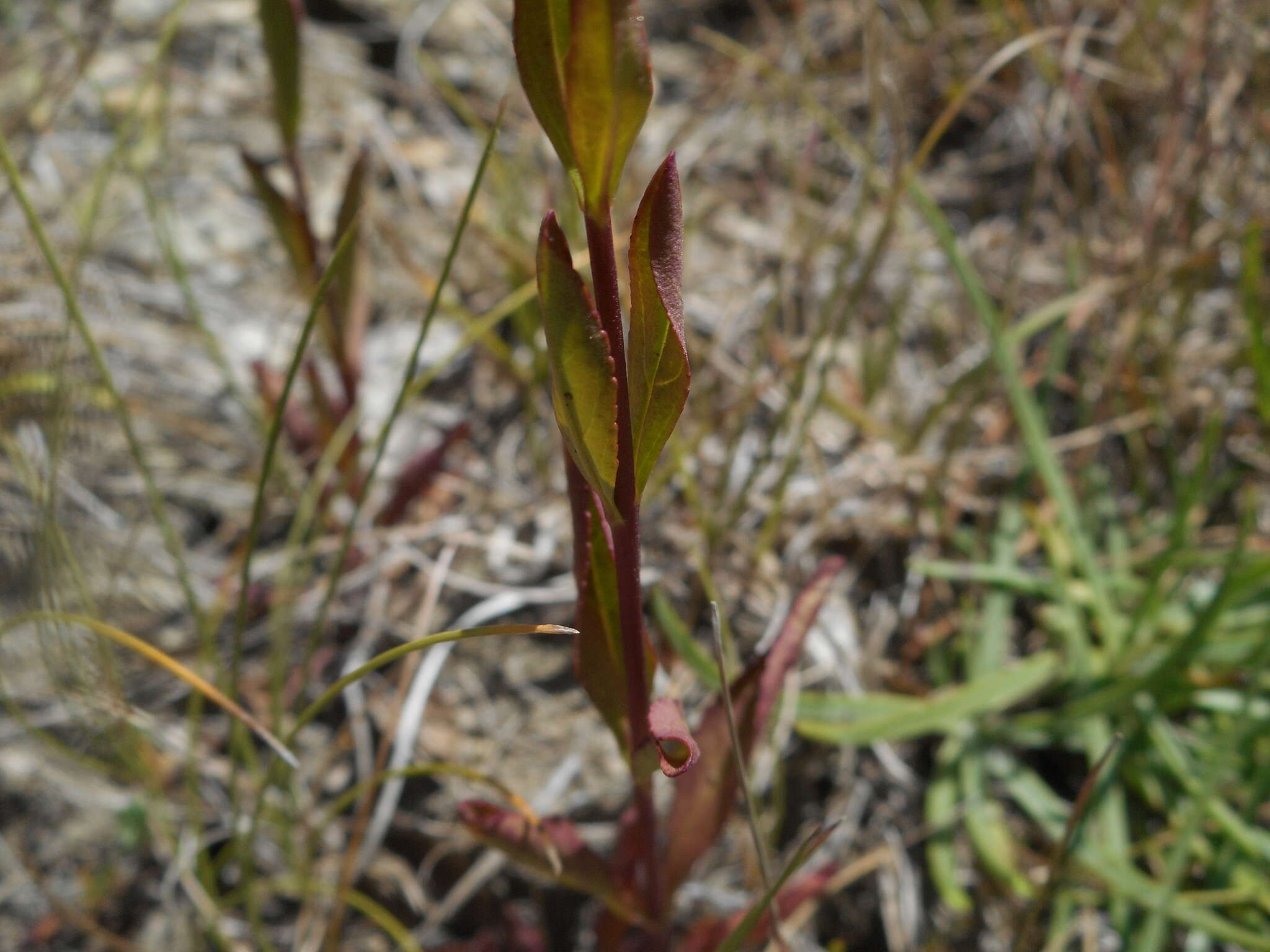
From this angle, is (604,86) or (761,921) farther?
(761,921)

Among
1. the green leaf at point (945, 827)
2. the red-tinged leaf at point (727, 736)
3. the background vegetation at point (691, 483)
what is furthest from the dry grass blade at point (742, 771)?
the green leaf at point (945, 827)

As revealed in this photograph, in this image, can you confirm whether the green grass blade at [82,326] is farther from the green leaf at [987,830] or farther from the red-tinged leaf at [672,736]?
the green leaf at [987,830]

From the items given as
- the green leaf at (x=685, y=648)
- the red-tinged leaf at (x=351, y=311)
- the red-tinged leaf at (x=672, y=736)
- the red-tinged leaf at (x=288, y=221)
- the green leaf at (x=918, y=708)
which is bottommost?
the green leaf at (x=918, y=708)

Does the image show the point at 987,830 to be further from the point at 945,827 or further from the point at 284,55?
Result: the point at 284,55

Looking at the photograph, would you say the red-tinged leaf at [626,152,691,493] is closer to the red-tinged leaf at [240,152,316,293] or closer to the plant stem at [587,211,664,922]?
the plant stem at [587,211,664,922]

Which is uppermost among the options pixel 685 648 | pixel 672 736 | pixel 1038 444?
pixel 672 736

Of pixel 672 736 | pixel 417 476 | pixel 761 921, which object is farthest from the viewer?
pixel 417 476

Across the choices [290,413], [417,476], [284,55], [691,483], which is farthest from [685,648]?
[284,55]

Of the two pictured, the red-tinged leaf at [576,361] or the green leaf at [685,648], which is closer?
the red-tinged leaf at [576,361]

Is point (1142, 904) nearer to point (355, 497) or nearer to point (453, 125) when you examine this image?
point (355, 497)
